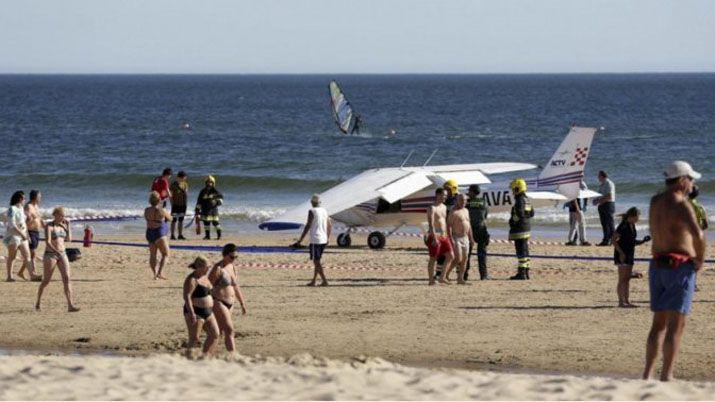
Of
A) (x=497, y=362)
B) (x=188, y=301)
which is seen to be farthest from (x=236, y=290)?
(x=497, y=362)

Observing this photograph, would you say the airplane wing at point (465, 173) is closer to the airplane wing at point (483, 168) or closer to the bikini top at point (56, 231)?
the airplane wing at point (483, 168)

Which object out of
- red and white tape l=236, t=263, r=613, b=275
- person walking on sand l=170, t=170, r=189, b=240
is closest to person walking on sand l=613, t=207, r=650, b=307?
red and white tape l=236, t=263, r=613, b=275

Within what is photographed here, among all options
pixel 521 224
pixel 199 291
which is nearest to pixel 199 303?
pixel 199 291

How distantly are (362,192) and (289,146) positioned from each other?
39.8 metres

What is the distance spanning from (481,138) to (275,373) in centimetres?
6097

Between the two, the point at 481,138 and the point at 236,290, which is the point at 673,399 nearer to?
the point at 236,290

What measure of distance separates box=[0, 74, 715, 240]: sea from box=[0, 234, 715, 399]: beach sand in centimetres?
1122

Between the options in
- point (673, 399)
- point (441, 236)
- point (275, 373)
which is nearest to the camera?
point (673, 399)

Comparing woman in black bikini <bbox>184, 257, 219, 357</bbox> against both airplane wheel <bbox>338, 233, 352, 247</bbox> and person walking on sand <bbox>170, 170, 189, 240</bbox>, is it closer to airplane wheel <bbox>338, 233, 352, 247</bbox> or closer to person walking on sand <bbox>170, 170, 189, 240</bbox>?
airplane wheel <bbox>338, 233, 352, 247</bbox>

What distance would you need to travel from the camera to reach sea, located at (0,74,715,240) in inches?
1656

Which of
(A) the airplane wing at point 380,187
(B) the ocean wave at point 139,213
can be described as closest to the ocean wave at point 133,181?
(B) the ocean wave at point 139,213

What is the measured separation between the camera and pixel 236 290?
13.6m

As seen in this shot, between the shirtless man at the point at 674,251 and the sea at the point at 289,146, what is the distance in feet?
64.1

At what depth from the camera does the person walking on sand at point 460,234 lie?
18.7m
